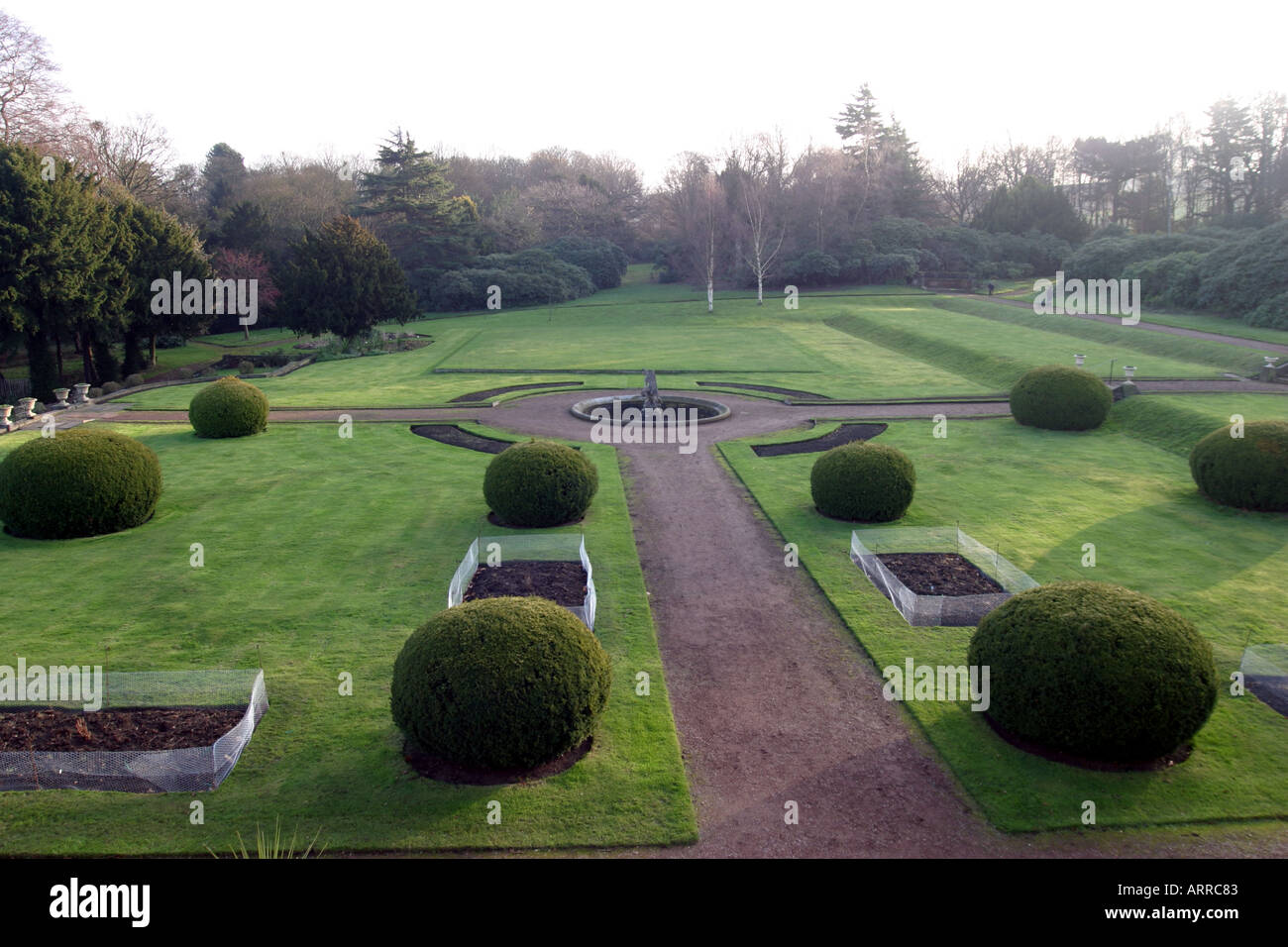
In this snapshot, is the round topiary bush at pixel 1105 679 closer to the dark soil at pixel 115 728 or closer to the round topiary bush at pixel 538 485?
the dark soil at pixel 115 728

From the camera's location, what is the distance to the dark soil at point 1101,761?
355 inches

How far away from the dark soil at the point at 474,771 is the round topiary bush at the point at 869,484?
965 cm

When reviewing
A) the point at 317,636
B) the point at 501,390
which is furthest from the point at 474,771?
the point at 501,390

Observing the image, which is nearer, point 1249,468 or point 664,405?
point 1249,468

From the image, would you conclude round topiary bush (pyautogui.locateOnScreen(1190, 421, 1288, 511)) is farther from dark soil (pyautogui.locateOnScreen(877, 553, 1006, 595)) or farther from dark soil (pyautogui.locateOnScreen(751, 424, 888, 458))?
dark soil (pyautogui.locateOnScreen(751, 424, 888, 458))

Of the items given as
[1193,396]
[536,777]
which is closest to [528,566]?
[536,777]

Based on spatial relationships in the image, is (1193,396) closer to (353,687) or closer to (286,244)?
(353,687)

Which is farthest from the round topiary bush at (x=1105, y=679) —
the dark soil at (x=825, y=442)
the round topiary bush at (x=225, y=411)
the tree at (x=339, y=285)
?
the tree at (x=339, y=285)

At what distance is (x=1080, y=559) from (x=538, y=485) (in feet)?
32.5

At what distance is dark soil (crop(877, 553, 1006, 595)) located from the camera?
44.4ft

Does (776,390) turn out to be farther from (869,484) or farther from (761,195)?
(761,195)

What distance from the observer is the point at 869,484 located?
17.1 m

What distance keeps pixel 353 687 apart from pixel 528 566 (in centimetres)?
415

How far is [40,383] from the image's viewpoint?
36312mm
